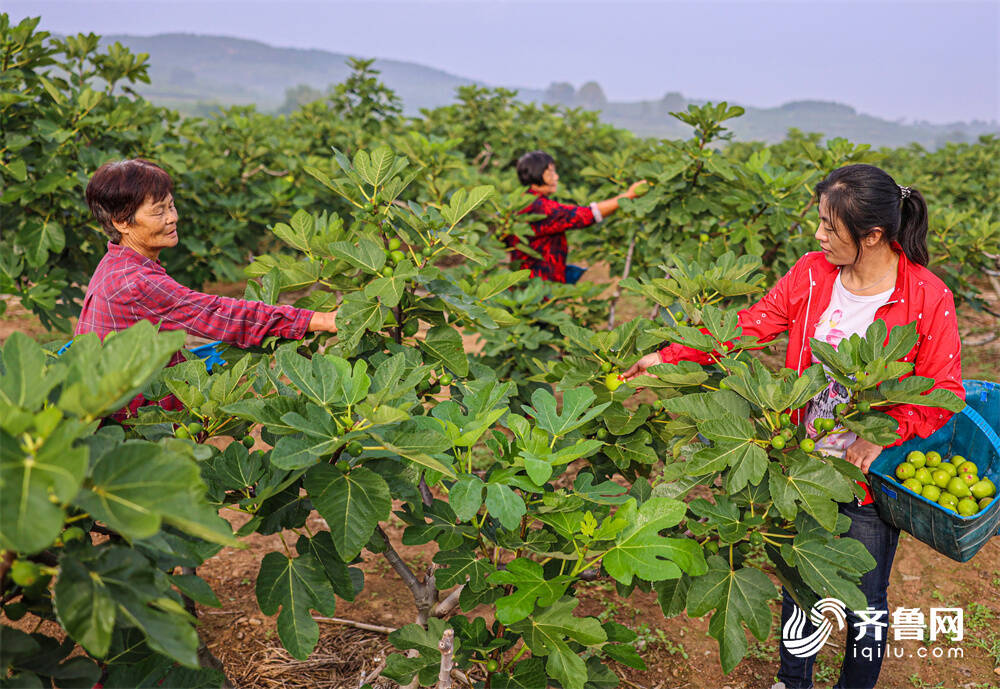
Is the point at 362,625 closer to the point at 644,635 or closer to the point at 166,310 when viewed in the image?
the point at 644,635

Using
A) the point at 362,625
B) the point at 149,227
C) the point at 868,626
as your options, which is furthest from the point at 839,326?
the point at 149,227

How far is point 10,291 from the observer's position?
143 inches

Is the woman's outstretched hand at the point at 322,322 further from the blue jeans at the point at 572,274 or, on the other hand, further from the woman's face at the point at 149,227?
the blue jeans at the point at 572,274

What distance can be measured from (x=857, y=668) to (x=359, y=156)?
2.38 metres

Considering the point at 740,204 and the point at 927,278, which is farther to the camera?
the point at 740,204

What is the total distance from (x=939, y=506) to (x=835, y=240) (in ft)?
2.66

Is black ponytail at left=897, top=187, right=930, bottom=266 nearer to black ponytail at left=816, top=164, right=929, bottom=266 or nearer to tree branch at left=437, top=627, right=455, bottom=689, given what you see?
black ponytail at left=816, top=164, right=929, bottom=266

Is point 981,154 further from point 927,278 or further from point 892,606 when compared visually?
point 927,278

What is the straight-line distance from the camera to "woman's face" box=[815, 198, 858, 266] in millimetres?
1938

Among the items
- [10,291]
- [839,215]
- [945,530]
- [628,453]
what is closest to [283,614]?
[628,453]

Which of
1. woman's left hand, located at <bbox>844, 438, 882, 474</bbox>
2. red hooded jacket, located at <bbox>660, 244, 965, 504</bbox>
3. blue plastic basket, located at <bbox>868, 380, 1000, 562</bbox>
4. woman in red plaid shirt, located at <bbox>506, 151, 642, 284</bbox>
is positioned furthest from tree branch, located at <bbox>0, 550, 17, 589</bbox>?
woman in red plaid shirt, located at <bbox>506, 151, 642, 284</bbox>

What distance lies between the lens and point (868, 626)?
213cm

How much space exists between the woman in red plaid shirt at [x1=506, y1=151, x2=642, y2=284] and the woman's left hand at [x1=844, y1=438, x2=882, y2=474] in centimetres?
229

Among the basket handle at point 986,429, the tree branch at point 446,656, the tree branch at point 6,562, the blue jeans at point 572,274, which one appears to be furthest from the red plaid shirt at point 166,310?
the blue jeans at point 572,274
